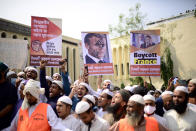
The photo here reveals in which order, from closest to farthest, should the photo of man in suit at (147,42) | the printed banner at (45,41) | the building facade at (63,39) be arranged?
1. the printed banner at (45,41)
2. the photo of man in suit at (147,42)
3. the building facade at (63,39)

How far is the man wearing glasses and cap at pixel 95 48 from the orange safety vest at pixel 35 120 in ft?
15.4

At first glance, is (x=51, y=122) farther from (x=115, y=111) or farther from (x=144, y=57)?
(x=144, y=57)

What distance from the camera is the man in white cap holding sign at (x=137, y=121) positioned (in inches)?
101

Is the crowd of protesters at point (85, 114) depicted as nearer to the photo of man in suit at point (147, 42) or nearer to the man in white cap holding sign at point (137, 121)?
the man in white cap holding sign at point (137, 121)

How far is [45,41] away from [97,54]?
79.6 inches

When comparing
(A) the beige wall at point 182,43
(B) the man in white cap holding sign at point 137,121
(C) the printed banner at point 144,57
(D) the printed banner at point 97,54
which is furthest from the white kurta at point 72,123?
(A) the beige wall at point 182,43

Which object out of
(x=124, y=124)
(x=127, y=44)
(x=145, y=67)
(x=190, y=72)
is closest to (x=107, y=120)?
(x=124, y=124)

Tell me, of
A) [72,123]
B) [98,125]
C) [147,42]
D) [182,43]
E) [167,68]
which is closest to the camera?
[98,125]

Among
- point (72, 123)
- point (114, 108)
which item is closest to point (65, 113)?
point (72, 123)

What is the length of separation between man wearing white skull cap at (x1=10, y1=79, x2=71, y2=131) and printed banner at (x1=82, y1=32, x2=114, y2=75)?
14.9 feet

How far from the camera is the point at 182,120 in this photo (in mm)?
3207

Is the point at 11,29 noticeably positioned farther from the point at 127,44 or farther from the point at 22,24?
the point at 127,44

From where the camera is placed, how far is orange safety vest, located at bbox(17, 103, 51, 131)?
9.34 ft

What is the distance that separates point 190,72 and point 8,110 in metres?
15.5
